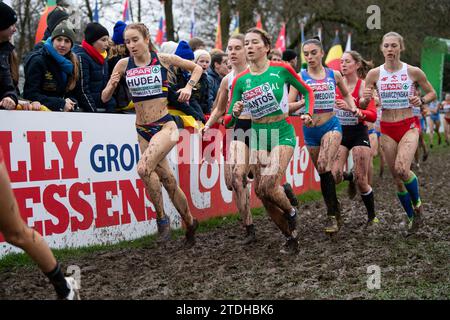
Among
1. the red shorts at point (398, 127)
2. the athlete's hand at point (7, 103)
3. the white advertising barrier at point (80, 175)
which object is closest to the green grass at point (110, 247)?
the white advertising barrier at point (80, 175)

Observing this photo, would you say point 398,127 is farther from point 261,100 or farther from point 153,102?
point 153,102

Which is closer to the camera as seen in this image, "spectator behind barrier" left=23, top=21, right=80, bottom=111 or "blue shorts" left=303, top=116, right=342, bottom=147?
"spectator behind barrier" left=23, top=21, right=80, bottom=111

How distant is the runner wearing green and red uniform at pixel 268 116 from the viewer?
6.80 m

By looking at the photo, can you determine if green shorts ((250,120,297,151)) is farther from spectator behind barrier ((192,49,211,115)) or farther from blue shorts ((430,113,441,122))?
blue shorts ((430,113,441,122))

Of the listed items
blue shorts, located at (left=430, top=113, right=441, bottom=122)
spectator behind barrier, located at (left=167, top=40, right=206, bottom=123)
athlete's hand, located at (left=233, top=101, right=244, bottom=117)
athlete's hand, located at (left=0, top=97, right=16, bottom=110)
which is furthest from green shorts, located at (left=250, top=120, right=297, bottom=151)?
blue shorts, located at (left=430, top=113, right=441, bottom=122)

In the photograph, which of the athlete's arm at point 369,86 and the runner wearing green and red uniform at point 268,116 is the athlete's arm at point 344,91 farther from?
the runner wearing green and red uniform at point 268,116

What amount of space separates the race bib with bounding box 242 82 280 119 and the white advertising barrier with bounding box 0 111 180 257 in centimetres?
192

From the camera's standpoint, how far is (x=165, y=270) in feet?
19.8

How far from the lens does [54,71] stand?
→ 7449 millimetres

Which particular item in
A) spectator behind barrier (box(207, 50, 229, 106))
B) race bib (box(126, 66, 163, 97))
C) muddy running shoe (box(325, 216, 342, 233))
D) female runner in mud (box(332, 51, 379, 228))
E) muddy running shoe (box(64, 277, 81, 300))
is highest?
spectator behind barrier (box(207, 50, 229, 106))

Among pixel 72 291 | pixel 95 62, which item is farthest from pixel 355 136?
pixel 72 291

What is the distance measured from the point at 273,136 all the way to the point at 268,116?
0.23m

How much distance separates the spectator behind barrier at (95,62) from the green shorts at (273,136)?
234cm

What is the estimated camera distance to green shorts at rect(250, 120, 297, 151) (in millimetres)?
6871
